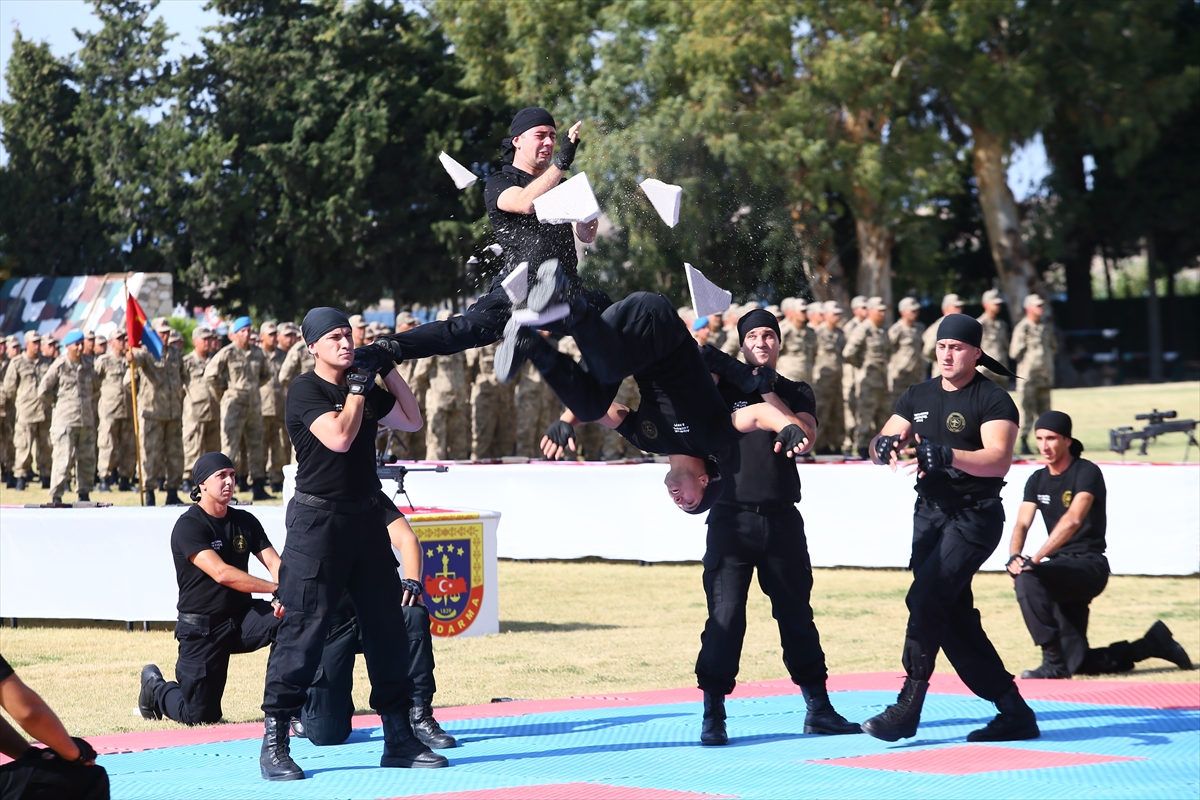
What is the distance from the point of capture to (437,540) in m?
11.0

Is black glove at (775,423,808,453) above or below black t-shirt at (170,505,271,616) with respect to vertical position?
above

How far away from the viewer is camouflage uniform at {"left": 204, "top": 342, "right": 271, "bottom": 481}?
19.8 meters

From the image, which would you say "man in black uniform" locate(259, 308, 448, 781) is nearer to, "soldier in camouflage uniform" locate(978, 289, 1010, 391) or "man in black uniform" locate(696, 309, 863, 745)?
"man in black uniform" locate(696, 309, 863, 745)

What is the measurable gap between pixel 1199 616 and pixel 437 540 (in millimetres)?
6694

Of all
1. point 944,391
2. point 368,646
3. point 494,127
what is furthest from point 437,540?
point 494,127

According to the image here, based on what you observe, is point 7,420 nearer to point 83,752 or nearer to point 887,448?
point 887,448

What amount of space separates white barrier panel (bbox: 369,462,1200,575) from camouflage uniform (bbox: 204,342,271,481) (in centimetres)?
469

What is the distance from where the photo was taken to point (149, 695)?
9.22 metres

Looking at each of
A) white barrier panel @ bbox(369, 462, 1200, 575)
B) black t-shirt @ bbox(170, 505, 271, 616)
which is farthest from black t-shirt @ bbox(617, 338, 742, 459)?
white barrier panel @ bbox(369, 462, 1200, 575)

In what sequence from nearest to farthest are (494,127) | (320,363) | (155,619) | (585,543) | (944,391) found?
(320,363) → (944,391) → (155,619) → (585,543) → (494,127)

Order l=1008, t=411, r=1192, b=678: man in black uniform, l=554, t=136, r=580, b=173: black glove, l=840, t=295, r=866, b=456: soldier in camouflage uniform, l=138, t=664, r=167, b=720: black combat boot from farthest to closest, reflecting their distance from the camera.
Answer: l=840, t=295, r=866, b=456: soldier in camouflage uniform → l=1008, t=411, r=1192, b=678: man in black uniform → l=138, t=664, r=167, b=720: black combat boot → l=554, t=136, r=580, b=173: black glove

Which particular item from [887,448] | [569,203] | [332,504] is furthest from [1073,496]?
[569,203]

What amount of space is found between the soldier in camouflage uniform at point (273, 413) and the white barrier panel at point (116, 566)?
7.96m

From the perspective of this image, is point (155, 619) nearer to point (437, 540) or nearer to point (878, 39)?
point (437, 540)
